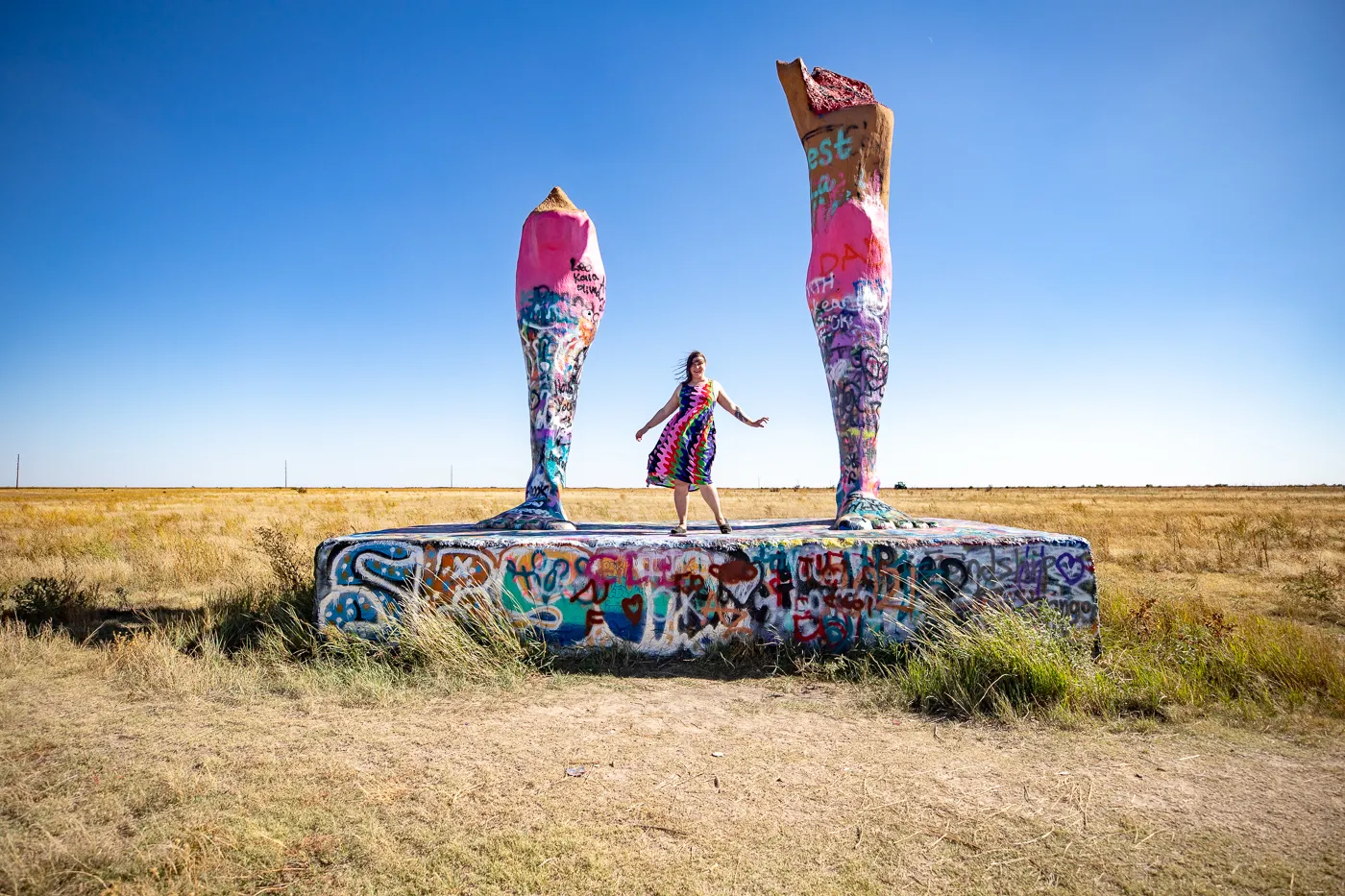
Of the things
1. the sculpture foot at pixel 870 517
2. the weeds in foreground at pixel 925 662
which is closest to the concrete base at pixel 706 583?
the weeds in foreground at pixel 925 662

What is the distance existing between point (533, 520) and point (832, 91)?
4.99m

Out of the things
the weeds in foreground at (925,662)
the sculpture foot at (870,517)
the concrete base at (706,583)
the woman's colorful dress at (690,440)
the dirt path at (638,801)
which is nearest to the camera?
the dirt path at (638,801)

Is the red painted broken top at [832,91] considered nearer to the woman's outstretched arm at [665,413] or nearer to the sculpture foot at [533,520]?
the woman's outstretched arm at [665,413]

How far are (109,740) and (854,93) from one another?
7507mm

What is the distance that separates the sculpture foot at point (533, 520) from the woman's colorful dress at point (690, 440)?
3.12ft

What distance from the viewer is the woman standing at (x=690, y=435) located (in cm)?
622

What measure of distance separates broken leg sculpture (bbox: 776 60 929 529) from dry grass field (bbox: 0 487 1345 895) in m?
2.32

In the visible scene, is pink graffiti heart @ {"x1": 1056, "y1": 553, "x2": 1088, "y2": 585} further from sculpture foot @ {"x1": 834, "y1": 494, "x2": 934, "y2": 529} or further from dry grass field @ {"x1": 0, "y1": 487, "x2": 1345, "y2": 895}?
sculpture foot @ {"x1": 834, "y1": 494, "x2": 934, "y2": 529}

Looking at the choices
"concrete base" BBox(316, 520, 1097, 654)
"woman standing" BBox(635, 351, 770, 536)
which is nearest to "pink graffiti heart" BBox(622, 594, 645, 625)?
"concrete base" BBox(316, 520, 1097, 654)

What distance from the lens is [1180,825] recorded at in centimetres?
273

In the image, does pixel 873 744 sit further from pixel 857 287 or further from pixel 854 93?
pixel 854 93

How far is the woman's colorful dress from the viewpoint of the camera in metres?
6.22

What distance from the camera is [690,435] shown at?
6.23 meters

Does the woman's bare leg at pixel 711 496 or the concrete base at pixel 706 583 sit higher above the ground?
the woman's bare leg at pixel 711 496
